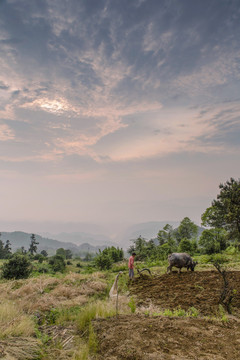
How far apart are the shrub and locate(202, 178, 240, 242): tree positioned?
71.4ft

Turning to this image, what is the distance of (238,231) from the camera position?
87.7ft

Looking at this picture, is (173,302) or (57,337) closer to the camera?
(57,337)

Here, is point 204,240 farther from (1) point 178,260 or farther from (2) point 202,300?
(2) point 202,300

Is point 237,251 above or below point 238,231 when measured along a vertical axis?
below

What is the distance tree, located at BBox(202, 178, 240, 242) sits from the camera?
79.5 ft

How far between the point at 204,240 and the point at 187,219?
23.7 metres

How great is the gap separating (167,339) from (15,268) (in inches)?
644

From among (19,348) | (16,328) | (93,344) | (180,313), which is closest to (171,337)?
(93,344)

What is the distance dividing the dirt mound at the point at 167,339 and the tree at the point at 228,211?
21.4 meters

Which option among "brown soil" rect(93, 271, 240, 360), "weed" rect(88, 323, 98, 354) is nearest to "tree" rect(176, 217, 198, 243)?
"brown soil" rect(93, 271, 240, 360)

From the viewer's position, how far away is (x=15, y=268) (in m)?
17.1

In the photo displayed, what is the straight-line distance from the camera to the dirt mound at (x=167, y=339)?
3.84m

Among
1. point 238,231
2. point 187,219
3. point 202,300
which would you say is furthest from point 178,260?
point 187,219

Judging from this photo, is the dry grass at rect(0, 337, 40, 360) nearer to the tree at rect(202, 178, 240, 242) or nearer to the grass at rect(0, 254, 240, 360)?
the grass at rect(0, 254, 240, 360)
